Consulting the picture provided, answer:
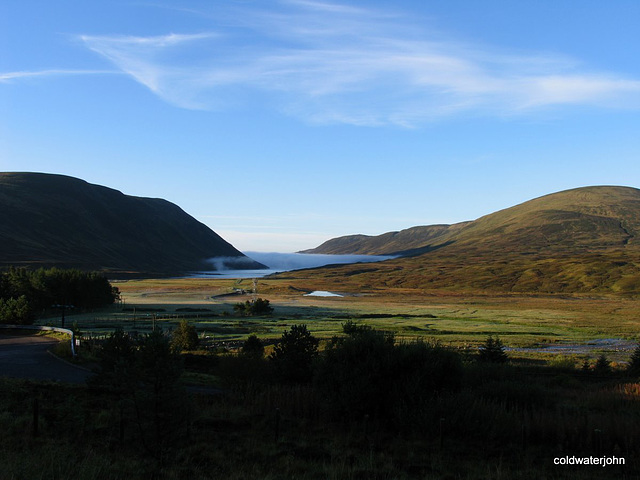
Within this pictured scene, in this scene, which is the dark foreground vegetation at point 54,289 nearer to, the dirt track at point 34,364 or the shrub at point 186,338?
the shrub at point 186,338

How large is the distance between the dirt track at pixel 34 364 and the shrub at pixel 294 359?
31.4ft

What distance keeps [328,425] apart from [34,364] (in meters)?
20.9

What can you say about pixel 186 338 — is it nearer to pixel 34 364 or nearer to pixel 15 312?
pixel 34 364

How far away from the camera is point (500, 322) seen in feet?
268

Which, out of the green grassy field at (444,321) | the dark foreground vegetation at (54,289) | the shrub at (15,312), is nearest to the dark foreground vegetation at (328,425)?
the green grassy field at (444,321)

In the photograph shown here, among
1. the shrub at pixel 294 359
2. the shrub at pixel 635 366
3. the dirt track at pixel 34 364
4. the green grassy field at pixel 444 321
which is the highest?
the shrub at pixel 294 359

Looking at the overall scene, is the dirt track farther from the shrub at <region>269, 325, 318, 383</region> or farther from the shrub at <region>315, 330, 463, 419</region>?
the shrub at <region>315, 330, 463, 419</region>

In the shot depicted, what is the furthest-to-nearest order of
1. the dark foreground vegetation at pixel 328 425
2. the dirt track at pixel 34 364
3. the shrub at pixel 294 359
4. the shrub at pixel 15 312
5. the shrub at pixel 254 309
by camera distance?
the shrub at pixel 254 309
the shrub at pixel 15 312
the dirt track at pixel 34 364
the shrub at pixel 294 359
the dark foreground vegetation at pixel 328 425

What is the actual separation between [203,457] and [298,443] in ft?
9.29

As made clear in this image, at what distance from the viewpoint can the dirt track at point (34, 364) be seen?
24562 millimetres

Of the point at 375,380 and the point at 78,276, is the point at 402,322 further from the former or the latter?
the point at 375,380

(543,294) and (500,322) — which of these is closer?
(500,322)

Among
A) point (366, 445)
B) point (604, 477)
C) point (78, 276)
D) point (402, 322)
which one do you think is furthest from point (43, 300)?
point (604, 477)

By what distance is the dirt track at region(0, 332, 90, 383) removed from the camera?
24.6m
